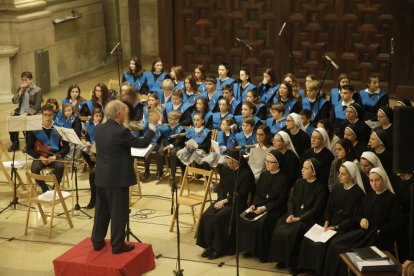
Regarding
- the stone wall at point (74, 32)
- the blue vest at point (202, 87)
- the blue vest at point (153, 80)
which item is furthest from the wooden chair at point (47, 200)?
the stone wall at point (74, 32)

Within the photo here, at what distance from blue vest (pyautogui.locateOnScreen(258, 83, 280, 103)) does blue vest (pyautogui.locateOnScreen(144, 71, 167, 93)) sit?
2245 millimetres

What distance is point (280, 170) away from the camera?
1004 cm

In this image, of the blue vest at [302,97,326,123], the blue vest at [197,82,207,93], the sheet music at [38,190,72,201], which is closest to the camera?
the sheet music at [38,190,72,201]

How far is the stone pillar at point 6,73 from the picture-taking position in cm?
1750

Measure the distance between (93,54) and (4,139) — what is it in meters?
6.60

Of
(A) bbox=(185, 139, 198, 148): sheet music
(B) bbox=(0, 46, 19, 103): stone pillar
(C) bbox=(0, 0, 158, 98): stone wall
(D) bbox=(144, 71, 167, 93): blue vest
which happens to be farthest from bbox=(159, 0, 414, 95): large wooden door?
(A) bbox=(185, 139, 198, 148): sheet music

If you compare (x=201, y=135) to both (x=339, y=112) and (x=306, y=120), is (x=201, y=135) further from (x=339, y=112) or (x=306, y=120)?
(x=339, y=112)

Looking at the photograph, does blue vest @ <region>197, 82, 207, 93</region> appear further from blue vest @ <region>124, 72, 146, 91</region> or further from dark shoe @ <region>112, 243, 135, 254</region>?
dark shoe @ <region>112, 243, 135, 254</region>

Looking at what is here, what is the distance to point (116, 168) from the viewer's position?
8930 millimetres

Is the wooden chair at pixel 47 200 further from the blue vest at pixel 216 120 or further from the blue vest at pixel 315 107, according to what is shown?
the blue vest at pixel 315 107

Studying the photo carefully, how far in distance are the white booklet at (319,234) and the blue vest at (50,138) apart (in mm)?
4778

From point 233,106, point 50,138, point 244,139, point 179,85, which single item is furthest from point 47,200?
point 179,85

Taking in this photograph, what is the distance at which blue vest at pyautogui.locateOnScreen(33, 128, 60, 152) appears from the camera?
12.1m

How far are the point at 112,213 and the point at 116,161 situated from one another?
2.13 ft
